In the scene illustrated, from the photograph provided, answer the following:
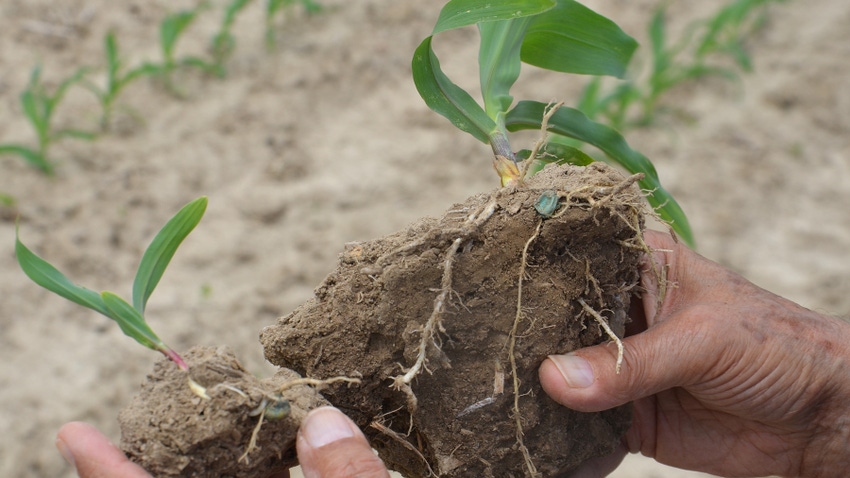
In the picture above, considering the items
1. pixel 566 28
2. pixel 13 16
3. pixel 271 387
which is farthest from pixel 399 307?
pixel 13 16

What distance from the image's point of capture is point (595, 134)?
1.57 metres

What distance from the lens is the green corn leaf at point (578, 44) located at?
1567 millimetres

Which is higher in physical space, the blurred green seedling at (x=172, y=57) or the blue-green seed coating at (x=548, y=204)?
the blurred green seedling at (x=172, y=57)

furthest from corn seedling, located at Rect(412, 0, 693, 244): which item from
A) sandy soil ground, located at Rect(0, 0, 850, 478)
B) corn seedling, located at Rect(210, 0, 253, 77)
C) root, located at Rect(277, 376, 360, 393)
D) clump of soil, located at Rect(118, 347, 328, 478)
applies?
corn seedling, located at Rect(210, 0, 253, 77)

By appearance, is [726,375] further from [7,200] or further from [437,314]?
[7,200]

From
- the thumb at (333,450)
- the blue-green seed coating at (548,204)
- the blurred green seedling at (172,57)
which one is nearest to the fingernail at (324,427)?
the thumb at (333,450)

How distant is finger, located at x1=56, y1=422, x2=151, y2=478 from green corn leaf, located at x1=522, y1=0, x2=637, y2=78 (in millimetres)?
1078

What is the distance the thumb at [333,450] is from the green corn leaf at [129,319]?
11.8 inches

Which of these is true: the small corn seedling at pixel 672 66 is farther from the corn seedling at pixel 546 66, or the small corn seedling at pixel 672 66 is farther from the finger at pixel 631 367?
the finger at pixel 631 367

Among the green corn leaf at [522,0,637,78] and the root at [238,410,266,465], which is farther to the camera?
the green corn leaf at [522,0,637,78]

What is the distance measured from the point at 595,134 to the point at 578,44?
20cm

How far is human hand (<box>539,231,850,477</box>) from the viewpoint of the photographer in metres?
1.34

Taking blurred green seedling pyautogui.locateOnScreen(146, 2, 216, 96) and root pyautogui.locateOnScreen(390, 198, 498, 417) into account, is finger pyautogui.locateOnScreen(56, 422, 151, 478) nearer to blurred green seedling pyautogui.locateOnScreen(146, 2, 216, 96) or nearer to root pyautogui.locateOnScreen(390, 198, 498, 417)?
root pyautogui.locateOnScreen(390, 198, 498, 417)

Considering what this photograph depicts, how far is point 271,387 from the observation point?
1266mm
